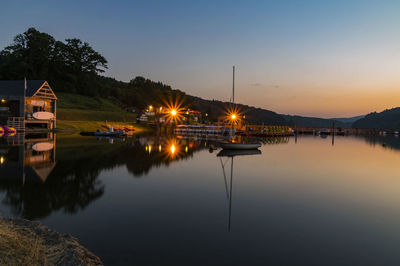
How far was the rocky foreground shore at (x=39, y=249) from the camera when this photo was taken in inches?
283

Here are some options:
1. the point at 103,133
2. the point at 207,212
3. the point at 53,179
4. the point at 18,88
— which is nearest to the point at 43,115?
the point at 18,88

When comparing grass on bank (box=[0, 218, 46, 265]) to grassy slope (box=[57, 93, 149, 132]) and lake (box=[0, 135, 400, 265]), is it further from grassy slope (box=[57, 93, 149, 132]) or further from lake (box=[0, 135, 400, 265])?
grassy slope (box=[57, 93, 149, 132])

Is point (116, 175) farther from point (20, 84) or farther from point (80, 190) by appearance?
point (20, 84)

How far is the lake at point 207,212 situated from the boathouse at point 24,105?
36452 millimetres

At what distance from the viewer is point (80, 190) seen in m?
17.4

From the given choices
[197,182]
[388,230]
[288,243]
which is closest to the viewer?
[288,243]

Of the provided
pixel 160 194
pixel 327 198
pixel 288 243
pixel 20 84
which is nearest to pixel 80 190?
pixel 160 194

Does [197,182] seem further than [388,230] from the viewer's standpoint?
Yes

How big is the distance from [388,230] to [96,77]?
119 metres

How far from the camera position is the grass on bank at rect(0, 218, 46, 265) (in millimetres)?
6975

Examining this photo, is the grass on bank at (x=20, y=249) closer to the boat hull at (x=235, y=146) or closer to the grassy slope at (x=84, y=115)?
the boat hull at (x=235, y=146)

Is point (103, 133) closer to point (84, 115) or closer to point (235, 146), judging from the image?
point (84, 115)

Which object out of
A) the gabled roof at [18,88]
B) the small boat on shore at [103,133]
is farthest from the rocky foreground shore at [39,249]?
the gabled roof at [18,88]

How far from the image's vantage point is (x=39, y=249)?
7.88 m
